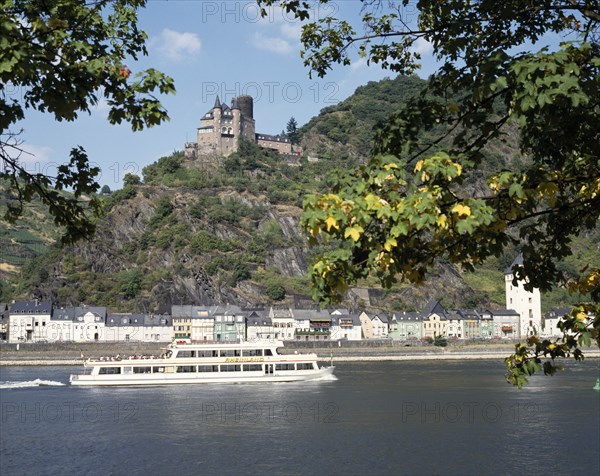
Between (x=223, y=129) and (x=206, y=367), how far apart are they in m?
120

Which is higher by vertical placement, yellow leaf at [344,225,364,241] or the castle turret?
the castle turret

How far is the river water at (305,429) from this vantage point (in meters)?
28.7

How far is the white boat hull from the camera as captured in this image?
6222cm

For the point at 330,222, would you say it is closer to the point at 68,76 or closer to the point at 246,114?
the point at 68,76

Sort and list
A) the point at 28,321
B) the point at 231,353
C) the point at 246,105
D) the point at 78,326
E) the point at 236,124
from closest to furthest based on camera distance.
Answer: the point at 231,353 < the point at 78,326 < the point at 28,321 < the point at 236,124 < the point at 246,105

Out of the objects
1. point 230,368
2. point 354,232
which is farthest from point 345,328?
point 354,232

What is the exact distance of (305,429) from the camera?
36.8 meters

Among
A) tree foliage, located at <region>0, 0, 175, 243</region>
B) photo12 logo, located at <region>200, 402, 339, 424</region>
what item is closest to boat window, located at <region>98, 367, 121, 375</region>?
photo12 logo, located at <region>200, 402, 339, 424</region>

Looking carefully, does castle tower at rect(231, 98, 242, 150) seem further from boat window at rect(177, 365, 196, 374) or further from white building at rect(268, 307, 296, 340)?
boat window at rect(177, 365, 196, 374)

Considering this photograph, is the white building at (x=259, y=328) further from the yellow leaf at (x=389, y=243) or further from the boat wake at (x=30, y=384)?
the yellow leaf at (x=389, y=243)

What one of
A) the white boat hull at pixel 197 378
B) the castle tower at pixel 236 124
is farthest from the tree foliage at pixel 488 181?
the castle tower at pixel 236 124

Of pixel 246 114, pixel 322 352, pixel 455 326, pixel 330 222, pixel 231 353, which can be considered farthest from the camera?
pixel 246 114

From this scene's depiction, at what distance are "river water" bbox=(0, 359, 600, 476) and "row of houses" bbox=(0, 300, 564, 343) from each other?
47.8 metres

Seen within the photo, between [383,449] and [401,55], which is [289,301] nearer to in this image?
[383,449]
